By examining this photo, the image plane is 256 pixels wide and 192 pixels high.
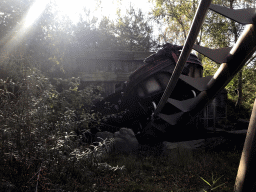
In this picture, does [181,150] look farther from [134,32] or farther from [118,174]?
[134,32]

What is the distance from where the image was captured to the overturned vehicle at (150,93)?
568 cm

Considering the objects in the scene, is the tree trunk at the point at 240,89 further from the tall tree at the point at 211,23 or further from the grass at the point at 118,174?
the grass at the point at 118,174

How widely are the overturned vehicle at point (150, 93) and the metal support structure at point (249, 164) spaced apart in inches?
115

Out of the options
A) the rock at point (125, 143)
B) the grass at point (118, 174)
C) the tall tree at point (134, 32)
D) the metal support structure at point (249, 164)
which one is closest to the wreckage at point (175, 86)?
the rock at point (125, 143)

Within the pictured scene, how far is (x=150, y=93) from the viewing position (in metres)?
6.29

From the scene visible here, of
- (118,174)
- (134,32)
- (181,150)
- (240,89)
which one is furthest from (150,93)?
(134,32)

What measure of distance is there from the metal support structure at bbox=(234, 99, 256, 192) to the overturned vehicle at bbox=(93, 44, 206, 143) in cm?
291

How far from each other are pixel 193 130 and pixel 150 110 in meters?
1.36

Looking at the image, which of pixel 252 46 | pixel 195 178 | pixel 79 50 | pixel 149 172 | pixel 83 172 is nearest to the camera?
pixel 252 46

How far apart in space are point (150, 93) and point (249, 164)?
4.60 meters

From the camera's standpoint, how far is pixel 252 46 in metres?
1.88

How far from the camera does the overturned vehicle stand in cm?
568

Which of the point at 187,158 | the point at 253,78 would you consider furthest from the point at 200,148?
the point at 253,78

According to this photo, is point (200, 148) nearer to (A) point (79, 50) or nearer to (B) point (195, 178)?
(B) point (195, 178)
